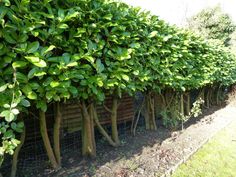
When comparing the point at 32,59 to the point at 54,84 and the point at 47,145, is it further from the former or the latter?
the point at 47,145

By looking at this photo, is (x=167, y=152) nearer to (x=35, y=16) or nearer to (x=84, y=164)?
(x=84, y=164)

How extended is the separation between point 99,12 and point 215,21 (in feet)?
62.4

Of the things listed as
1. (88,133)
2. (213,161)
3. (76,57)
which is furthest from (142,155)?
(76,57)

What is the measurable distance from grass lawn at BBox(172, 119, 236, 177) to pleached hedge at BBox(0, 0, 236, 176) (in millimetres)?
1450

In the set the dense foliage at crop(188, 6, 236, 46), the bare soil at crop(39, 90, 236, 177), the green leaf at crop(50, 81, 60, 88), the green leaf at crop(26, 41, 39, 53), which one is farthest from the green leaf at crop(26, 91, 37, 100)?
the dense foliage at crop(188, 6, 236, 46)

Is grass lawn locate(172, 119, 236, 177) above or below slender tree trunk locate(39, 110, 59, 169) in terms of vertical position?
below

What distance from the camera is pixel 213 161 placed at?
14.9 ft

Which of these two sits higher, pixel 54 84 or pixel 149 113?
pixel 54 84

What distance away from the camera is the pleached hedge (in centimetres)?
244

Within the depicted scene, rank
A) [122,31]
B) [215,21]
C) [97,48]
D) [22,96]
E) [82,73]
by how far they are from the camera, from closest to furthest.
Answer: [22,96]
[82,73]
[97,48]
[122,31]
[215,21]

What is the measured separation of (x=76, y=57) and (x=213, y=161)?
3.21 metres

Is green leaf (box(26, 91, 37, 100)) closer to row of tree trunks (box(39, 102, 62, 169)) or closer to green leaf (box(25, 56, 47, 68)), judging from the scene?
green leaf (box(25, 56, 47, 68))

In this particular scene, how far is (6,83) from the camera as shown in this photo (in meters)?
2.47

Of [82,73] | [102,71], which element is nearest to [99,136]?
[102,71]
